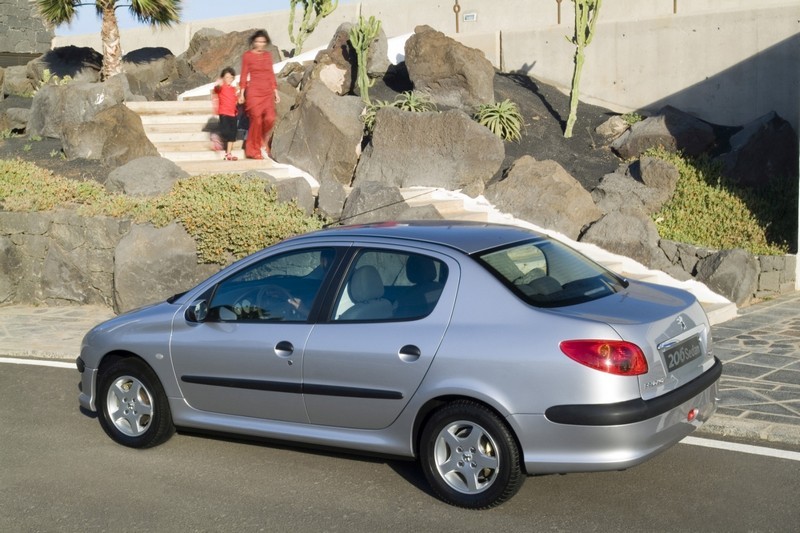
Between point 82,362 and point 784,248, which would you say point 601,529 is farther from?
point 784,248

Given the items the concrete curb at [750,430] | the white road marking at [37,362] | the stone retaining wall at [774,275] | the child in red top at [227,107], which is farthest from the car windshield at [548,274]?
the child in red top at [227,107]

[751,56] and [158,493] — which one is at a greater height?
[751,56]

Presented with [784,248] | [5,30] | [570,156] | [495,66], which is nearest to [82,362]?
[784,248]

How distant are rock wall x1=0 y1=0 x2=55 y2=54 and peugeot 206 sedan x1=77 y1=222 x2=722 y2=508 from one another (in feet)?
74.4

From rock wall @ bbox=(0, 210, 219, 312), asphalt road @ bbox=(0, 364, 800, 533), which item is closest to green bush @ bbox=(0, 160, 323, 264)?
rock wall @ bbox=(0, 210, 219, 312)

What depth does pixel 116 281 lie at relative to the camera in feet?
39.3

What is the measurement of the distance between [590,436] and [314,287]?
6.68ft

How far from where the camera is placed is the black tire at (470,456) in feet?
17.9

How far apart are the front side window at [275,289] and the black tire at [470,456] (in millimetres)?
1207

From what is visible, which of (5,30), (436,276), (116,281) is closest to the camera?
(436,276)

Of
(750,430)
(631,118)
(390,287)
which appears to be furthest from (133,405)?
(631,118)

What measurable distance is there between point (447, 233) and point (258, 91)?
376 inches

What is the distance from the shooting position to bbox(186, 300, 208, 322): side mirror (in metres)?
6.72

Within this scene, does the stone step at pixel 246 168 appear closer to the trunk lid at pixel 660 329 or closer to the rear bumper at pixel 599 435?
the trunk lid at pixel 660 329
